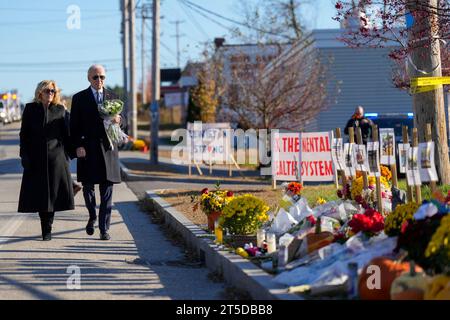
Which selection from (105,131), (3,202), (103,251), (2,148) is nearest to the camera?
(103,251)

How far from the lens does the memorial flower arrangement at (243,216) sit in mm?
10102

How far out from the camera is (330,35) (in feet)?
106

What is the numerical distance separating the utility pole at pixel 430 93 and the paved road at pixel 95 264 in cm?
408

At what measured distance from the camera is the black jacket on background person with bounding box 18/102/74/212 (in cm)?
1162

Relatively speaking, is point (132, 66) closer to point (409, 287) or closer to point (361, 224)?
point (361, 224)

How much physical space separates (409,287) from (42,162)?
6496 mm

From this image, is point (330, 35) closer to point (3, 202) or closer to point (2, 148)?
point (3, 202)

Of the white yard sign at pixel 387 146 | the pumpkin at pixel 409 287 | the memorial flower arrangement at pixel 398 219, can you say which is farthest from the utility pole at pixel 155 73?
the pumpkin at pixel 409 287

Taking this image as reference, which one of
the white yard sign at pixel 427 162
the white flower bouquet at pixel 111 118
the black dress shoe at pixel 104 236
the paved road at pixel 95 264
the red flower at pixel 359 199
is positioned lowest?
the paved road at pixel 95 264

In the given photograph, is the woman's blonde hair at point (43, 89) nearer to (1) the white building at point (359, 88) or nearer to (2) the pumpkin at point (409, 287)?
(2) the pumpkin at point (409, 287)

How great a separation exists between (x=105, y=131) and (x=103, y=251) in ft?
5.42

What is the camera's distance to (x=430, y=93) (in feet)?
43.4

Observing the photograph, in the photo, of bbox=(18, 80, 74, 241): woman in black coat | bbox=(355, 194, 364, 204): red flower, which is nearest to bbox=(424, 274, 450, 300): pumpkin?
bbox=(355, 194, 364, 204): red flower
